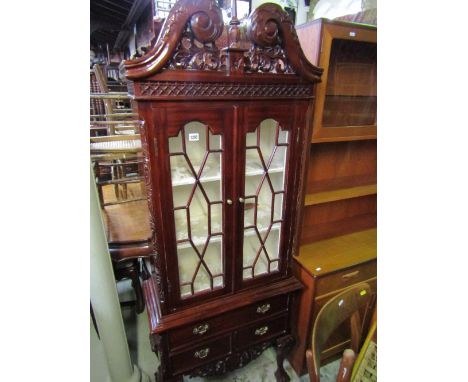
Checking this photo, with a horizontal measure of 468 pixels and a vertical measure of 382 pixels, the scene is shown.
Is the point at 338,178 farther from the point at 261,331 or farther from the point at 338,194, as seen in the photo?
the point at 261,331

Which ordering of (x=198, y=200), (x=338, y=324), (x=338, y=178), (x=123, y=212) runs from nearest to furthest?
1. (x=338, y=324)
2. (x=198, y=200)
3. (x=338, y=178)
4. (x=123, y=212)

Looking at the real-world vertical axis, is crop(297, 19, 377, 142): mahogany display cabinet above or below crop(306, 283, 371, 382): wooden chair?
above

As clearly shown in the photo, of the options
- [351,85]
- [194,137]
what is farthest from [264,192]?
[351,85]

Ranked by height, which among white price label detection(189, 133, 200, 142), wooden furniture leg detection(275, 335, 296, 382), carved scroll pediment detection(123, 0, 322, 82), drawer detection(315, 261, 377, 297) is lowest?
wooden furniture leg detection(275, 335, 296, 382)

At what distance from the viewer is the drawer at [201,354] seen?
1171mm

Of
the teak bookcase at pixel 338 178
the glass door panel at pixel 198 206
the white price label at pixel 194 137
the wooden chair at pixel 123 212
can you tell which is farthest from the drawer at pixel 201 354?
the white price label at pixel 194 137

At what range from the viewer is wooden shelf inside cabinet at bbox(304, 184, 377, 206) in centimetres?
141

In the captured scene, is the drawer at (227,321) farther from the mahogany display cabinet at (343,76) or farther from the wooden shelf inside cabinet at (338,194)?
the mahogany display cabinet at (343,76)

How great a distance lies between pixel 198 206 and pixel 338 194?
0.83 meters

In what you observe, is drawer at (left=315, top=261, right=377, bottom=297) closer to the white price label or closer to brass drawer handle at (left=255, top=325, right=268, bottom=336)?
brass drawer handle at (left=255, top=325, right=268, bottom=336)

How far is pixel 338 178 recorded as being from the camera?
1608 mm

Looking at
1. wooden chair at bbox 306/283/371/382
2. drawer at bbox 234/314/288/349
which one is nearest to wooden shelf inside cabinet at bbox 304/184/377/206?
wooden chair at bbox 306/283/371/382
